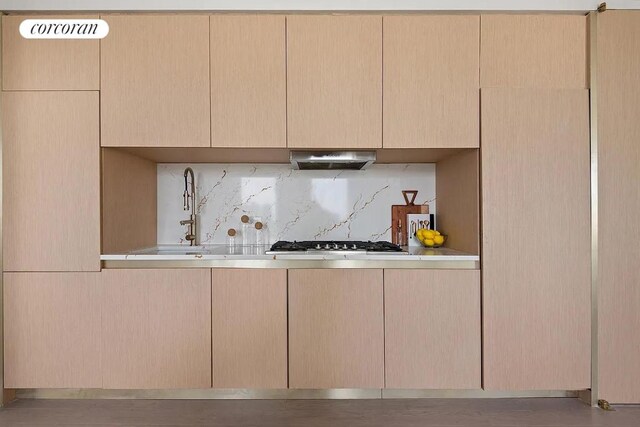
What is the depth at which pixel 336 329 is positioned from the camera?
223 cm

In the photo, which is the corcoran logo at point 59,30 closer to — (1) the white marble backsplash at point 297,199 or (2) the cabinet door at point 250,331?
(1) the white marble backsplash at point 297,199

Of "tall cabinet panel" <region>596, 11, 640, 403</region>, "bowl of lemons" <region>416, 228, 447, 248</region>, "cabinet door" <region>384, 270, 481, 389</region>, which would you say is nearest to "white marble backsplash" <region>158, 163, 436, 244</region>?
"bowl of lemons" <region>416, 228, 447, 248</region>

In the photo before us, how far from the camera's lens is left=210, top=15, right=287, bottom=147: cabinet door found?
90.0 inches

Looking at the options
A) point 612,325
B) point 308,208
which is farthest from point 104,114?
point 612,325

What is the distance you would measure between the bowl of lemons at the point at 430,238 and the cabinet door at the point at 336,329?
633 millimetres

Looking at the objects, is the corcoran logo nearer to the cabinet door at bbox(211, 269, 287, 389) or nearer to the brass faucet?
the brass faucet

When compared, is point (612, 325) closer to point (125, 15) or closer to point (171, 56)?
point (171, 56)

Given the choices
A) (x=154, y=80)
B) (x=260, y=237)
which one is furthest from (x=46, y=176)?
(x=260, y=237)

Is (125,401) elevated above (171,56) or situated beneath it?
situated beneath

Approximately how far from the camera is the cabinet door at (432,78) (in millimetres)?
2277

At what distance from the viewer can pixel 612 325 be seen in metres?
2.23

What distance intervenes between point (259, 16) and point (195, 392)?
2.08 meters

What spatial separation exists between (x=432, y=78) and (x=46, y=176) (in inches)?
83.6

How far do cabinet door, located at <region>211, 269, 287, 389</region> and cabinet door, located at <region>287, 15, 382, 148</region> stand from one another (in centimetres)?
86
